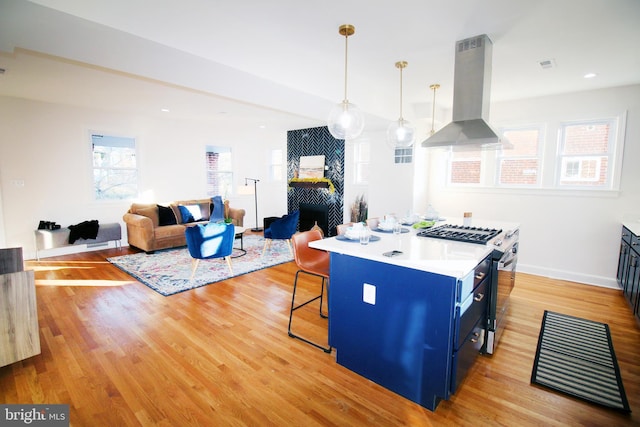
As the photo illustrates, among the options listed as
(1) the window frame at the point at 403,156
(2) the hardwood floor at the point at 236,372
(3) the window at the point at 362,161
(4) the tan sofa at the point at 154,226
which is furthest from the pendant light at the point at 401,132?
(4) the tan sofa at the point at 154,226

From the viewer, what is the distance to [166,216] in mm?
5969

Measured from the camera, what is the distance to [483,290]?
90.7 inches

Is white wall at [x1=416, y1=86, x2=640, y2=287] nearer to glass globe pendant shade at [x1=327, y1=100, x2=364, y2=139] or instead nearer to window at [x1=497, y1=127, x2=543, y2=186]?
window at [x1=497, y1=127, x2=543, y2=186]

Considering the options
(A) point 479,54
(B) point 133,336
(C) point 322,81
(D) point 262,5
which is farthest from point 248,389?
(A) point 479,54

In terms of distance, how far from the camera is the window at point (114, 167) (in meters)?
5.90

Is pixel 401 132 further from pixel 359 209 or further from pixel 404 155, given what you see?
pixel 359 209

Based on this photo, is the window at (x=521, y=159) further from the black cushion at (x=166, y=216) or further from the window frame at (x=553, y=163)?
the black cushion at (x=166, y=216)

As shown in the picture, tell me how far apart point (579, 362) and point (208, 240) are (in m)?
4.11

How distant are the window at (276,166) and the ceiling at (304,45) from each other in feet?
14.0

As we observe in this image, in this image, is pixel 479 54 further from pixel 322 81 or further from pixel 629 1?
pixel 322 81

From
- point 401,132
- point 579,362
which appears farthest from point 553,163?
point 579,362

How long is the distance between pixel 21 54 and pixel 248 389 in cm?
395

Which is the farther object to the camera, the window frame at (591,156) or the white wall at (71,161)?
the white wall at (71,161)

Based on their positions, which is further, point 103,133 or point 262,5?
point 103,133
